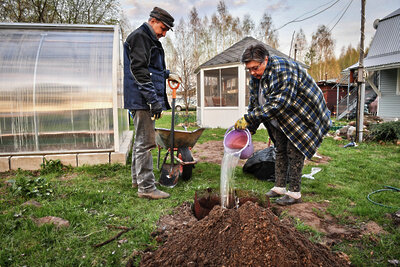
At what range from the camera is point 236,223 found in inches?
69.7

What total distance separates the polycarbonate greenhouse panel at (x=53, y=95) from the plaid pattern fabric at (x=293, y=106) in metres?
2.92

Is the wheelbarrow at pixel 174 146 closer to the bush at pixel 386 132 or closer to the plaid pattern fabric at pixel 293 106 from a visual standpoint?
the plaid pattern fabric at pixel 293 106

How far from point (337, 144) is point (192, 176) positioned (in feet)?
17.0

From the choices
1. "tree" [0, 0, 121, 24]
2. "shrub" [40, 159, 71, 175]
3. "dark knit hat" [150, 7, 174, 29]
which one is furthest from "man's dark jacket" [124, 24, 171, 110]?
"tree" [0, 0, 121, 24]

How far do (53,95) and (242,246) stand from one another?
Result: 413 centimetres

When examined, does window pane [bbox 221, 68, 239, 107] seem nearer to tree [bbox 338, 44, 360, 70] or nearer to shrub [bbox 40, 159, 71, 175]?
shrub [bbox 40, 159, 71, 175]

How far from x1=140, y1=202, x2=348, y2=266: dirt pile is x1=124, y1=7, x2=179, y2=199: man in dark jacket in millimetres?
1305

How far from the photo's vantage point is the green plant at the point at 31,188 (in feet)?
9.89

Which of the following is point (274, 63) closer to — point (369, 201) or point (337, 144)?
point (369, 201)

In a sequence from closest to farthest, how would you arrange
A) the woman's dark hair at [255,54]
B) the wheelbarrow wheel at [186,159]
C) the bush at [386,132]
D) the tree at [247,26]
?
the woman's dark hair at [255,54] → the wheelbarrow wheel at [186,159] → the bush at [386,132] → the tree at [247,26]

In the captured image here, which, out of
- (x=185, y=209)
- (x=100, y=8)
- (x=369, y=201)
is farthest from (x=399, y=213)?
(x=100, y=8)

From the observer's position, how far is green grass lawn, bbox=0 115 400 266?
1902mm

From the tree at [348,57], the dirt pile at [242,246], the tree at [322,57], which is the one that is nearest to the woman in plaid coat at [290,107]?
the dirt pile at [242,246]

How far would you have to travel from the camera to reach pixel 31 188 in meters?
3.07
